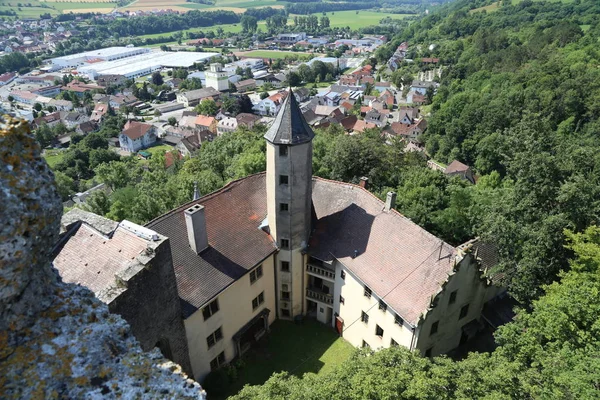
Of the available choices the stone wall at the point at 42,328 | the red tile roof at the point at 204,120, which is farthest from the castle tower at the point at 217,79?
the stone wall at the point at 42,328

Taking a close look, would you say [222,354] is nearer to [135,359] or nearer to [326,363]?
[326,363]

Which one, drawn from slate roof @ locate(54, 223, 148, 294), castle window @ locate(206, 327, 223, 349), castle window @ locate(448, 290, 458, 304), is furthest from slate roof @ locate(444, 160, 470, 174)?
slate roof @ locate(54, 223, 148, 294)

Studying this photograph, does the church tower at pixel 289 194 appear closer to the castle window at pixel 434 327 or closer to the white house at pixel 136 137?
the castle window at pixel 434 327

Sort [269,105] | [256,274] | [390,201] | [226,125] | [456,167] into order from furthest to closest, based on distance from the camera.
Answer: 1. [269,105]
2. [226,125]
3. [456,167]
4. [256,274]
5. [390,201]

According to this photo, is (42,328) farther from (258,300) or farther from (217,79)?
(217,79)

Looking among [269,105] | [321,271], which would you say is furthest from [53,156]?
[321,271]

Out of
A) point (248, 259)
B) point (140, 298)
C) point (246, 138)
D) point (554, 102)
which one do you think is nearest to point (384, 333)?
point (248, 259)
